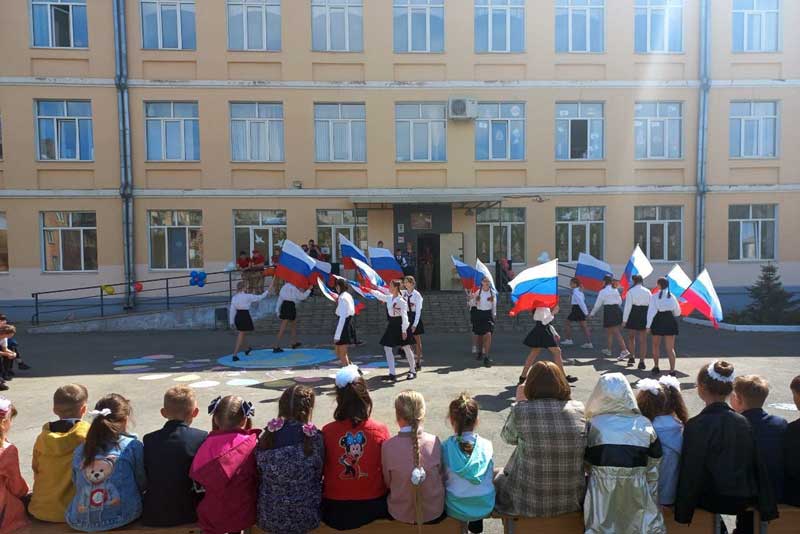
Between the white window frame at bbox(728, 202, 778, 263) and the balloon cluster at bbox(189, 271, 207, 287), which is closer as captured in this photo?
the balloon cluster at bbox(189, 271, 207, 287)

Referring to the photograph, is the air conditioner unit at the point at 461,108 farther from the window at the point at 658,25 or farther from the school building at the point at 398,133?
the window at the point at 658,25

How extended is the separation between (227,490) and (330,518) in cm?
64

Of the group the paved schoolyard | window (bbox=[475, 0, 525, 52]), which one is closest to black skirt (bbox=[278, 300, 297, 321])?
the paved schoolyard

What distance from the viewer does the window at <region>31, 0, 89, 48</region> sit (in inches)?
694

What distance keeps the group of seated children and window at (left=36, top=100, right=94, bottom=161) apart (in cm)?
1744

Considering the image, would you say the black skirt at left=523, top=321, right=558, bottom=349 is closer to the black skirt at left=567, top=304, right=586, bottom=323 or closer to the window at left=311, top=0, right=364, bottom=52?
the black skirt at left=567, top=304, right=586, bottom=323

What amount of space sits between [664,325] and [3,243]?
1973cm

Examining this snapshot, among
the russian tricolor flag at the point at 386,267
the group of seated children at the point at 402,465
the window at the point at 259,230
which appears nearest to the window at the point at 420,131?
the window at the point at 259,230

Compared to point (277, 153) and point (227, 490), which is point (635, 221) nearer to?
point (277, 153)

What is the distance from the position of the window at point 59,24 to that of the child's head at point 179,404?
18693 mm

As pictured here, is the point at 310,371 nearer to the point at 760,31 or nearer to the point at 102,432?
the point at 102,432

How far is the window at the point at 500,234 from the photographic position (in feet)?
63.5

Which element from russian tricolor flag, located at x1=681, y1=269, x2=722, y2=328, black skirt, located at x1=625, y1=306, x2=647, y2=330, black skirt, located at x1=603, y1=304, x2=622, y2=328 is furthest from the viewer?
black skirt, located at x1=603, y1=304, x2=622, y2=328

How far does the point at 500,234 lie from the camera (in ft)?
63.8
